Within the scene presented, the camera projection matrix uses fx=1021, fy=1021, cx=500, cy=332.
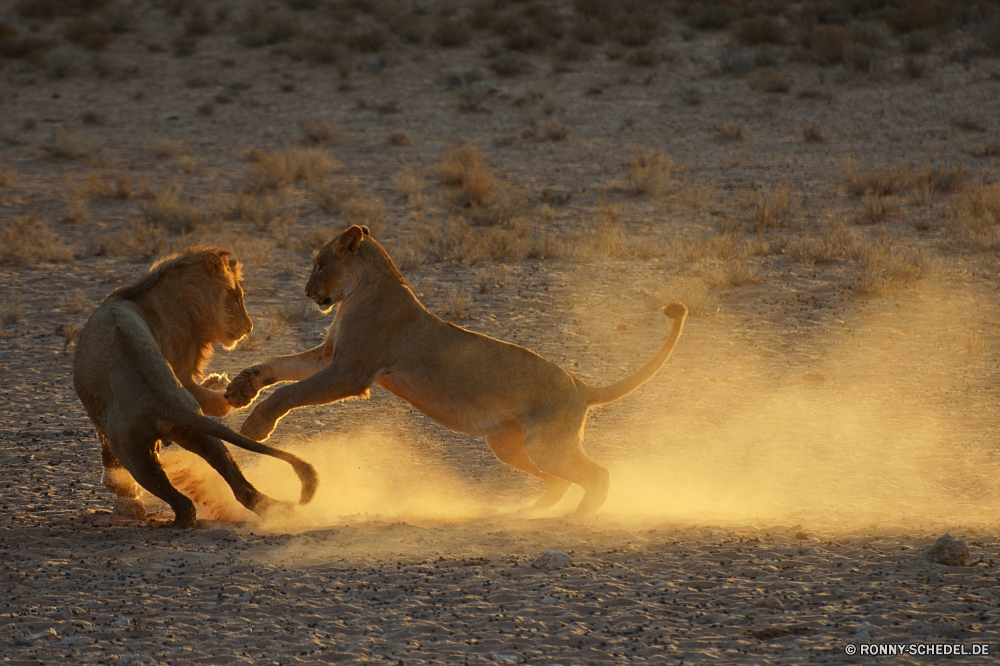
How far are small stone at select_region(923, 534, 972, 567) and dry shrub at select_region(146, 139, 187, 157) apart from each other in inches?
687

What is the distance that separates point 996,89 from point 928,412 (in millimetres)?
A: 16486

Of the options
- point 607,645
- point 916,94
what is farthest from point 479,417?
point 916,94

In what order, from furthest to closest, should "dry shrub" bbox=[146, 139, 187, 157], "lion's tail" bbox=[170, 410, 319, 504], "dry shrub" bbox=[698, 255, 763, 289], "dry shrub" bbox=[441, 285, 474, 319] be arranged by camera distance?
"dry shrub" bbox=[146, 139, 187, 157] < "dry shrub" bbox=[698, 255, 763, 289] < "dry shrub" bbox=[441, 285, 474, 319] < "lion's tail" bbox=[170, 410, 319, 504]

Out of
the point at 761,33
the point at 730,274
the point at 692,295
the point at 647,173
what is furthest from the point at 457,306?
the point at 761,33

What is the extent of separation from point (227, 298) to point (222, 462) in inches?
52.9

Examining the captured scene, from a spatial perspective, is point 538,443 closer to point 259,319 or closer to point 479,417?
point 479,417

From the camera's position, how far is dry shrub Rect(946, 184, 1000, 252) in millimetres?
13953

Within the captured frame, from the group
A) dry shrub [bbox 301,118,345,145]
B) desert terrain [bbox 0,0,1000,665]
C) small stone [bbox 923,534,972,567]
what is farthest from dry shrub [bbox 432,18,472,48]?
small stone [bbox 923,534,972,567]

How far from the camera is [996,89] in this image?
22.5m

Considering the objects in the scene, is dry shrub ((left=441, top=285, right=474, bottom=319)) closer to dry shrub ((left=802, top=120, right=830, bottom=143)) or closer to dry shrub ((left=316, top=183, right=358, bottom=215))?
dry shrub ((left=316, top=183, right=358, bottom=215))

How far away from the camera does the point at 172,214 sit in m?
15.5

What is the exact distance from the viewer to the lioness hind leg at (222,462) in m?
5.98

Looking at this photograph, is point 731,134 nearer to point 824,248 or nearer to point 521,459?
point 824,248

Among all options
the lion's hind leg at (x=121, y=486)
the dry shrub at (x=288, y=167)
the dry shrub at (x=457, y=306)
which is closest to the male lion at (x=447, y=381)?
the lion's hind leg at (x=121, y=486)
